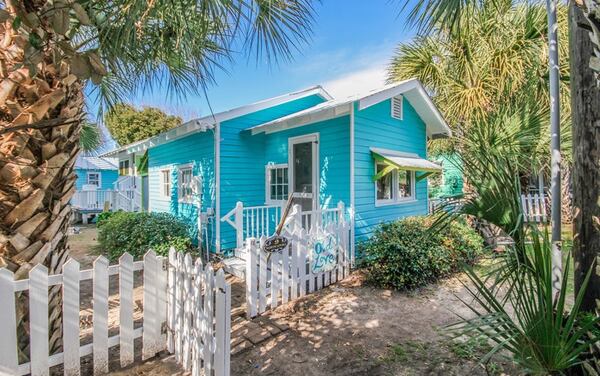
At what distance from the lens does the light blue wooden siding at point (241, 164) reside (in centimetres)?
737

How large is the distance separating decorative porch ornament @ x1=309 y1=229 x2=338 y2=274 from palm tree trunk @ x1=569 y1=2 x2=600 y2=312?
352 cm

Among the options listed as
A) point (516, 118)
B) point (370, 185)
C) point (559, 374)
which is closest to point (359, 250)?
point (370, 185)

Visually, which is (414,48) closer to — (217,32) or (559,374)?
(217,32)

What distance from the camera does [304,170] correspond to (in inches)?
281

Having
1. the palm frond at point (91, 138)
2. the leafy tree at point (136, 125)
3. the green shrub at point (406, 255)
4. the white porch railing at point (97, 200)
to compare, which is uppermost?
the leafy tree at point (136, 125)

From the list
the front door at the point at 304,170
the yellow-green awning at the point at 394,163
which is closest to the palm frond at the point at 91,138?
the front door at the point at 304,170

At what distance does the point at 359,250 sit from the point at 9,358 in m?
5.05

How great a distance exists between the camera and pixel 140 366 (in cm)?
292

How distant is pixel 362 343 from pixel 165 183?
29.2 ft

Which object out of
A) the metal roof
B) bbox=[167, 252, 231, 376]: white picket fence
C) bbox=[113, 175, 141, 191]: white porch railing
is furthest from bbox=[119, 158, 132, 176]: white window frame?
bbox=[167, 252, 231, 376]: white picket fence

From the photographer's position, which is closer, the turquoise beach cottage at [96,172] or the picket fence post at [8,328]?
the picket fence post at [8,328]

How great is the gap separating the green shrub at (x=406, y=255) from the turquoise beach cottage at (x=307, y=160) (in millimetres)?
686

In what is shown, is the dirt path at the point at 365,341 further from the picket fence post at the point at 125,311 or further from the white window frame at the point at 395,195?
the white window frame at the point at 395,195

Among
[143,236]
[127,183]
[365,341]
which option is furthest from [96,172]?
[365,341]
